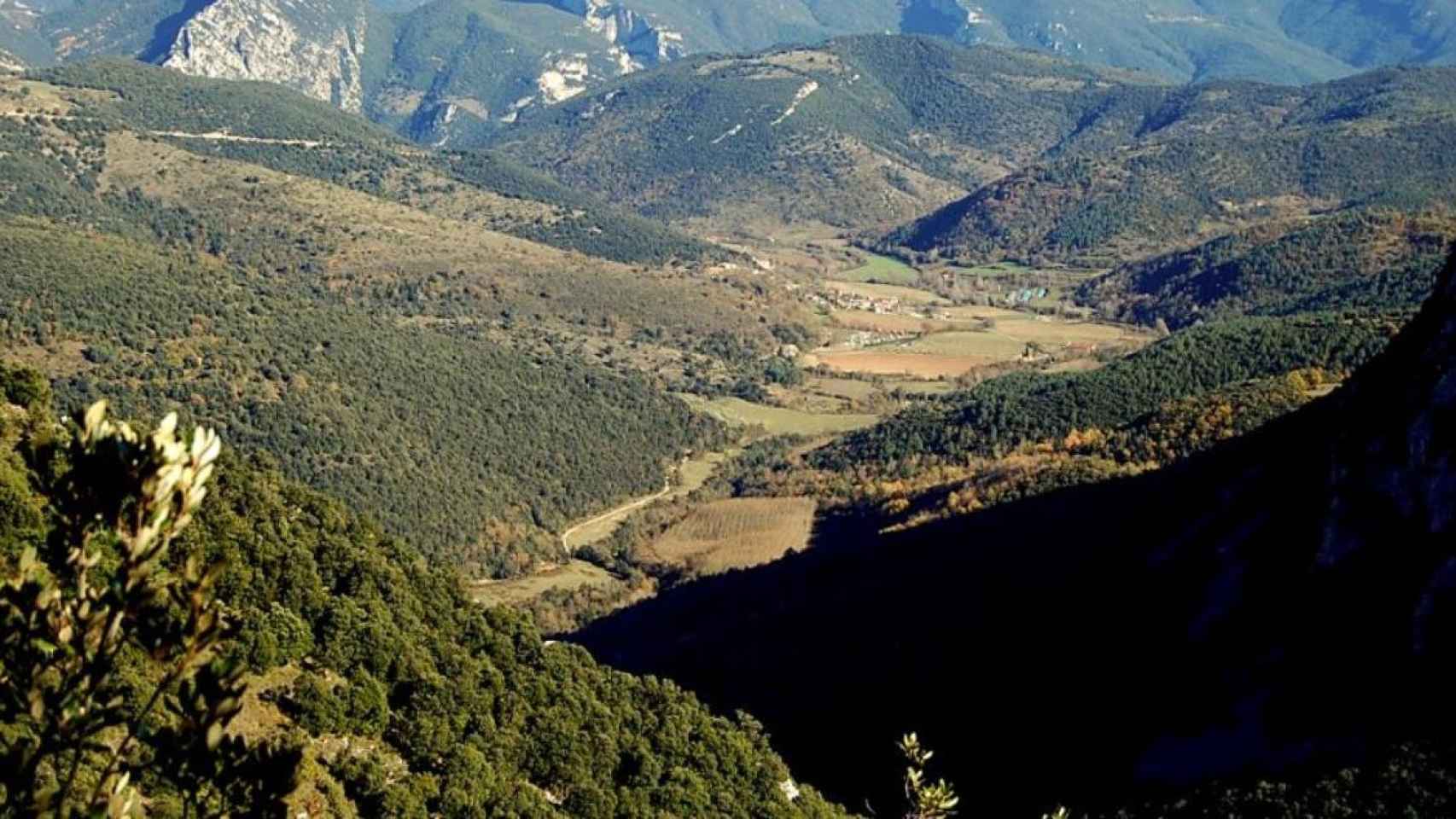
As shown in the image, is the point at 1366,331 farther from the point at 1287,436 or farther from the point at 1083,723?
the point at 1083,723

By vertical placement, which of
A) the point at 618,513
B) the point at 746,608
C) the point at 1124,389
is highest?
the point at 1124,389

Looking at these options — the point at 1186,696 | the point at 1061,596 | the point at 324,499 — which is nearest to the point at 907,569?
the point at 1061,596

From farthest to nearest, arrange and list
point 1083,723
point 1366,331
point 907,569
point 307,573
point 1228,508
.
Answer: point 1366,331 → point 907,569 → point 1228,508 → point 1083,723 → point 307,573

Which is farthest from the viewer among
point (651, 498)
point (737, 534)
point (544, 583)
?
point (651, 498)

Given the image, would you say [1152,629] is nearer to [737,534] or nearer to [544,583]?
[737,534]

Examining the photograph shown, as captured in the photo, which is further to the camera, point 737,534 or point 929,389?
point 929,389

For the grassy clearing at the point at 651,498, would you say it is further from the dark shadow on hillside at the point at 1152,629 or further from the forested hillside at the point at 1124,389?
the dark shadow on hillside at the point at 1152,629

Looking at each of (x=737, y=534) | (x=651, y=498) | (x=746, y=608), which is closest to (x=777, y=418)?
(x=651, y=498)
